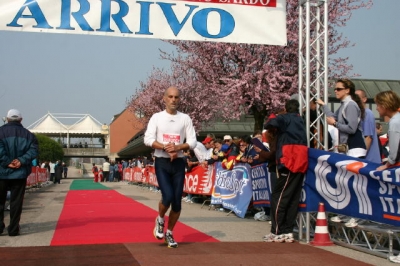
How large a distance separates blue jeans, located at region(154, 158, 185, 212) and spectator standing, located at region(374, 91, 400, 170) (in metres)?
2.49

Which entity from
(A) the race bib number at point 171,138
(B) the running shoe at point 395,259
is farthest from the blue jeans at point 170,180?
(B) the running shoe at point 395,259

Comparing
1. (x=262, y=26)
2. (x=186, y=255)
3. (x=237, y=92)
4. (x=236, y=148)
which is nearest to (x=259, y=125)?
(x=237, y=92)

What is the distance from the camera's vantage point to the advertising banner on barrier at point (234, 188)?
1239cm

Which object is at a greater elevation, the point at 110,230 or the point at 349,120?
the point at 349,120

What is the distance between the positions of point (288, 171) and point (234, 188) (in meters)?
4.75

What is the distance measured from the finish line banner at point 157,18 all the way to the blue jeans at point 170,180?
3.06 m

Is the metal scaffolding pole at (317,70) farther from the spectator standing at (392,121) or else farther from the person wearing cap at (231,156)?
the person wearing cap at (231,156)

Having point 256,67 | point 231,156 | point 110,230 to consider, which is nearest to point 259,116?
point 256,67

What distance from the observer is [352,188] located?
7.72m

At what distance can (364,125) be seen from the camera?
8.56 metres

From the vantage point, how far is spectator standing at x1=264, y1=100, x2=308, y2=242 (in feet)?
28.0

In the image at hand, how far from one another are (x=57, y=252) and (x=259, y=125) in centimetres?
2161

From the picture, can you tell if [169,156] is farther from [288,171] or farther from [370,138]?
[370,138]

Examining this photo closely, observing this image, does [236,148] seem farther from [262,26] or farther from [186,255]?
[186,255]
